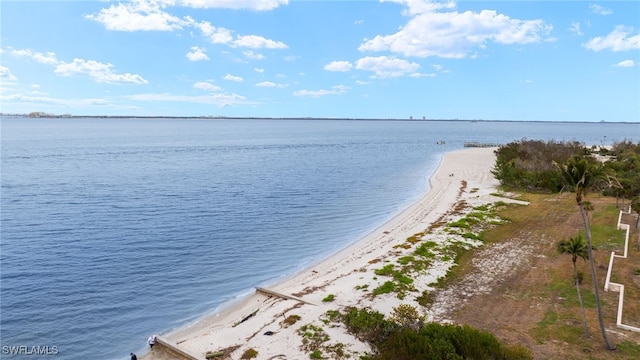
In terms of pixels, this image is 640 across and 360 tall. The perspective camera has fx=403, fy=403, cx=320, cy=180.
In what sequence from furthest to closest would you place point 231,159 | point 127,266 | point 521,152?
point 231,159 → point 521,152 → point 127,266

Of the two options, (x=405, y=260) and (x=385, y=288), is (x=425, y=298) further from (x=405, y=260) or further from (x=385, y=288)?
(x=405, y=260)

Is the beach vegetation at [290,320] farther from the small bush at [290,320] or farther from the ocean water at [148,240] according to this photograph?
the ocean water at [148,240]

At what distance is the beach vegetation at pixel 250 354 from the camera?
17328mm

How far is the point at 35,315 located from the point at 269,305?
13.1 metres

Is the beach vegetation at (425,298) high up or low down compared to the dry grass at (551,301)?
down

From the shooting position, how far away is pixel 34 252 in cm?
3175

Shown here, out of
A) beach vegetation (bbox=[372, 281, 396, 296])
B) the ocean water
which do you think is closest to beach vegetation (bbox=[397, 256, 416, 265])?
beach vegetation (bbox=[372, 281, 396, 296])

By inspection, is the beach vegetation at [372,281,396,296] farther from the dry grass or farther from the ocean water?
the ocean water

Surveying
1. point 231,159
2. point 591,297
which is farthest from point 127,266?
point 231,159

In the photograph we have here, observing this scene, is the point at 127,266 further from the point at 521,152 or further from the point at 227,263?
the point at 521,152

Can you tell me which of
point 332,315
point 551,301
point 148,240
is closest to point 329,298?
point 332,315

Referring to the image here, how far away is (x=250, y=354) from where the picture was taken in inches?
691

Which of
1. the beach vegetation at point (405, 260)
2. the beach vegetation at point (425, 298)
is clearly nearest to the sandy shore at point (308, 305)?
the beach vegetation at point (425, 298)

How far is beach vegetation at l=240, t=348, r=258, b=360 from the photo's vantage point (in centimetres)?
1733
